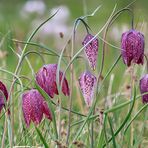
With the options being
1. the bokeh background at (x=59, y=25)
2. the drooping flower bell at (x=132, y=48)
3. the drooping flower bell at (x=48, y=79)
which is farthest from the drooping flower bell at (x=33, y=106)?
the bokeh background at (x=59, y=25)

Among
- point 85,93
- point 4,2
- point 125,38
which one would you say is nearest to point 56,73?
point 85,93


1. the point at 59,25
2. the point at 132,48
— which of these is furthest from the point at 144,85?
the point at 59,25

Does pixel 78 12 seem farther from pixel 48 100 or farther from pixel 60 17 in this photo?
pixel 48 100

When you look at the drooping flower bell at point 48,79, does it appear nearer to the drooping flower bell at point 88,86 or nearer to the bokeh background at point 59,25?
the drooping flower bell at point 88,86

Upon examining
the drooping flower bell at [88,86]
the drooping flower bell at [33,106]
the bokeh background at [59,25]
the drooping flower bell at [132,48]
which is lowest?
the drooping flower bell at [33,106]

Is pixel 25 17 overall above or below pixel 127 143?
above

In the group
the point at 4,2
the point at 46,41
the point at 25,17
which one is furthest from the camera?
the point at 4,2

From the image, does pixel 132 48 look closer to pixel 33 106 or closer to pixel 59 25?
pixel 33 106
